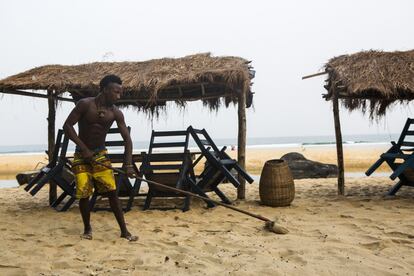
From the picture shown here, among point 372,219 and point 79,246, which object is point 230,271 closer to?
point 79,246

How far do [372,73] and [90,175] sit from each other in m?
5.43

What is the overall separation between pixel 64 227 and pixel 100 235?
0.86 m

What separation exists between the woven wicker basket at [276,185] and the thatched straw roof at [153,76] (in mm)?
1616

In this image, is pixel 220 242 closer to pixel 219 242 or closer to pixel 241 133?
pixel 219 242

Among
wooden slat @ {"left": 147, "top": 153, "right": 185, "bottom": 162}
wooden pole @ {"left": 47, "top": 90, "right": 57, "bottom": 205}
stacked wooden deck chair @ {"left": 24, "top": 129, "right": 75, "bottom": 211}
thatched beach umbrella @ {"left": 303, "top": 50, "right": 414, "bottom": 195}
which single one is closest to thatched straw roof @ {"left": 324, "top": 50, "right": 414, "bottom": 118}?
thatched beach umbrella @ {"left": 303, "top": 50, "right": 414, "bottom": 195}

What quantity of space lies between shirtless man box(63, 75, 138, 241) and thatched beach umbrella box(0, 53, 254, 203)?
2.03m

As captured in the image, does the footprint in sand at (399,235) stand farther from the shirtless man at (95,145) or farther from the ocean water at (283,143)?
the ocean water at (283,143)

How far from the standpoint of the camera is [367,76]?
20.8 ft

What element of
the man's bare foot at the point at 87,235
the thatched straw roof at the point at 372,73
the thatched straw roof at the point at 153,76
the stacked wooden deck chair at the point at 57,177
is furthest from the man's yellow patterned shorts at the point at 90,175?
the thatched straw roof at the point at 372,73

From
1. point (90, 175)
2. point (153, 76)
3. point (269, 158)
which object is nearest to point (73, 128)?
point (90, 175)

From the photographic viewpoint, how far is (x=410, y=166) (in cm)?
605

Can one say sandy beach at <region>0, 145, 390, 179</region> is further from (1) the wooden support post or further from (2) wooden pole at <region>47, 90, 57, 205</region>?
(1) the wooden support post

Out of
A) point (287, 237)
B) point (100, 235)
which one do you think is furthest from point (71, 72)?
point (287, 237)

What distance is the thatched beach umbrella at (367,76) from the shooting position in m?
6.14
